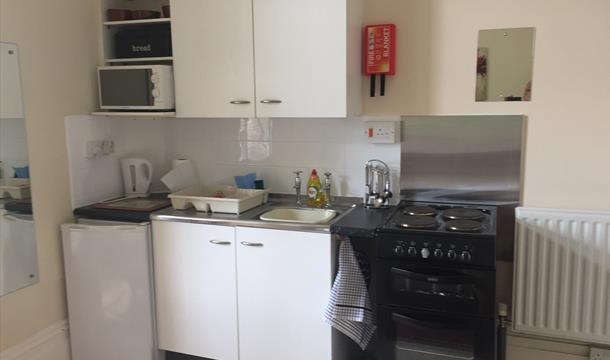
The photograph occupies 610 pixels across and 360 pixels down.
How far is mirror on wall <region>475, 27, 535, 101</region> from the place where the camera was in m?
2.45

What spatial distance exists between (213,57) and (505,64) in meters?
1.42

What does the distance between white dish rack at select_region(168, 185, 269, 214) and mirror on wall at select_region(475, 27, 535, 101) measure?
1.23 m

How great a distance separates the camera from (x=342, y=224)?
2.31 m

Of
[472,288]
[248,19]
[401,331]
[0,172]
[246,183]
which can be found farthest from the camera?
[246,183]

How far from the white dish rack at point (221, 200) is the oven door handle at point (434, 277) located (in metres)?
0.85

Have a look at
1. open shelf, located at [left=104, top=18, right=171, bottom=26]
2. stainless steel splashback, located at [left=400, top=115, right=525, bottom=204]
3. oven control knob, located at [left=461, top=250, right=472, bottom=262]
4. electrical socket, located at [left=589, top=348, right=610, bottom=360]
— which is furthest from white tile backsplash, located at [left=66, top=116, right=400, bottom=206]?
electrical socket, located at [left=589, top=348, right=610, bottom=360]

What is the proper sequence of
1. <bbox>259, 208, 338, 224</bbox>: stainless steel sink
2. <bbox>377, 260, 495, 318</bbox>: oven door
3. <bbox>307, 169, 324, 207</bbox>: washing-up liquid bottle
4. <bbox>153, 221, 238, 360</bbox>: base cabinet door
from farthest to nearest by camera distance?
<bbox>307, 169, 324, 207</bbox>: washing-up liquid bottle, <bbox>259, 208, 338, 224</bbox>: stainless steel sink, <bbox>153, 221, 238, 360</bbox>: base cabinet door, <bbox>377, 260, 495, 318</bbox>: oven door

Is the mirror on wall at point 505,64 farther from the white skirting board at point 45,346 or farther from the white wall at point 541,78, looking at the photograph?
the white skirting board at point 45,346

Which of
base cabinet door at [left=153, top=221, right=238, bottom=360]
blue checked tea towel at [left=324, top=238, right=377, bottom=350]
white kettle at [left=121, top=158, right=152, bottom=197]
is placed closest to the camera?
blue checked tea towel at [left=324, top=238, right=377, bottom=350]

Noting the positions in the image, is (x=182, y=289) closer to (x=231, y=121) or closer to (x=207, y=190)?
(x=207, y=190)

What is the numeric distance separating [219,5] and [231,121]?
2.30 ft

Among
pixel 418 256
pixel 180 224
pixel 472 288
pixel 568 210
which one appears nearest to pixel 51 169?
pixel 180 224

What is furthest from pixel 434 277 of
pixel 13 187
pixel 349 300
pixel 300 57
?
pixel 13 187

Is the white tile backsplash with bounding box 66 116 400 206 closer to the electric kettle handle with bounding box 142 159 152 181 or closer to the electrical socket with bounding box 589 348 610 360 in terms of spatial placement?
the electric kettle handle with bounding box 142 159 152 181
